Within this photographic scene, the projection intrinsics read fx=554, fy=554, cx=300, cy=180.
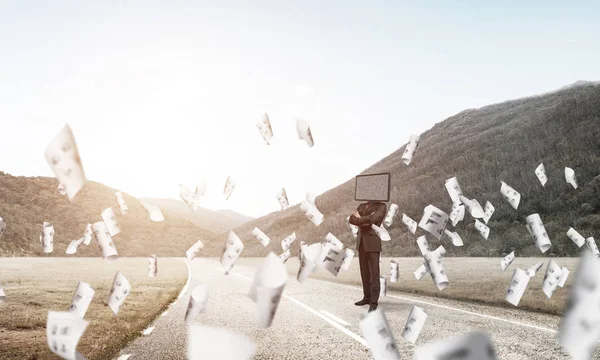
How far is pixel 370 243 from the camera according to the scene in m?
9.12

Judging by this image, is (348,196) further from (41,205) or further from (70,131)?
(70,131)

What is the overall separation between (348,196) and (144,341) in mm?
78503

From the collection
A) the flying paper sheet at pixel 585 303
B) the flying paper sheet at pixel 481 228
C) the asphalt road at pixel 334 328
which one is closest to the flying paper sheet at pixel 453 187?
the flying paper sheet at pixel 481 228

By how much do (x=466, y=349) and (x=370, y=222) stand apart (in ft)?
16.7

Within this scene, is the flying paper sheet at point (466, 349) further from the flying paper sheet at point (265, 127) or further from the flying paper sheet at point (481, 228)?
the flying paper sheet at point (481, 228)

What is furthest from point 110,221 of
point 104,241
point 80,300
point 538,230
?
point 538,230

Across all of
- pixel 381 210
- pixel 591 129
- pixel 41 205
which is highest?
pixel 381 210

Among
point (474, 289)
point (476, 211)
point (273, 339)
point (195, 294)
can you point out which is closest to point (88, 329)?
point (195, 294)

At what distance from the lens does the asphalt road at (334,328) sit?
7156 mm

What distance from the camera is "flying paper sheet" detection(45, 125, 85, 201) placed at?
22.0 feet

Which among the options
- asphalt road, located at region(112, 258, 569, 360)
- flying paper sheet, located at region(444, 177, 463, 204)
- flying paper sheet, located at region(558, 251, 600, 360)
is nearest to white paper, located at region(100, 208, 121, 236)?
asphalt road, located at region(112, 258, 569, 360)

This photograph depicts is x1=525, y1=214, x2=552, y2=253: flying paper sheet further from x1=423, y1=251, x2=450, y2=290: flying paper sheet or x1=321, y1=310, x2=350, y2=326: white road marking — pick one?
x1=321, y1=310, x2=350, y2=326: white road marking

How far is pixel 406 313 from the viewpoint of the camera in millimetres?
11500

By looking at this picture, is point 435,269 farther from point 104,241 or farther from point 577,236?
point 577,236
